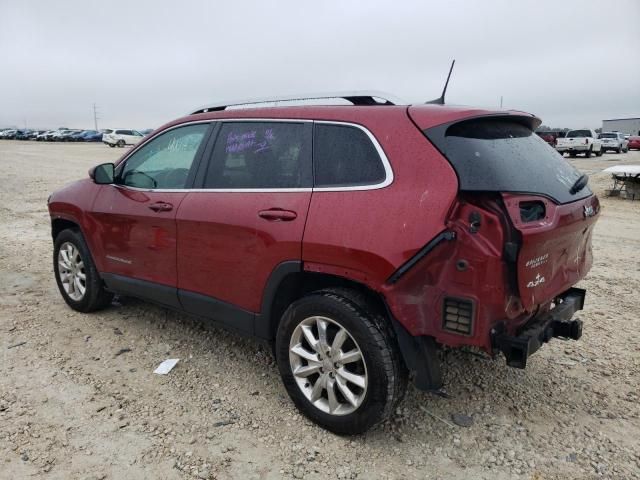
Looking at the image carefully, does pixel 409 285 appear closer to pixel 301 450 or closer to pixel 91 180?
pixel 301 450

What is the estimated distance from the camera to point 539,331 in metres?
2.64

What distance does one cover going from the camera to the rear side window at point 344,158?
273 centimetres

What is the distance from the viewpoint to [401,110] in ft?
9.08

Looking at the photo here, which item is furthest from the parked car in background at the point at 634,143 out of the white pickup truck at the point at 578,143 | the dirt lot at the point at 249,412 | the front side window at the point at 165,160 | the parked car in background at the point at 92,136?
the parked car in background at the point at 92,136

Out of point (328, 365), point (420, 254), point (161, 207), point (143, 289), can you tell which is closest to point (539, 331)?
point (420, 254)

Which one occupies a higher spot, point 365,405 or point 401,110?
point 401,110

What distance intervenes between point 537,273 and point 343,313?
998mm

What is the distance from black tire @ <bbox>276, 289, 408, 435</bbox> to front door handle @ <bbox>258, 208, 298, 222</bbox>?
1.50ft

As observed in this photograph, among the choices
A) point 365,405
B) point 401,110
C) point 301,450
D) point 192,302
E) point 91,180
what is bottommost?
point 301,450

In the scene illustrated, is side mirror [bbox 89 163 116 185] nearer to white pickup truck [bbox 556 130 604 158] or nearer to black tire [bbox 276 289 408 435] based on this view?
black tire [bbox 276 289 408 435]

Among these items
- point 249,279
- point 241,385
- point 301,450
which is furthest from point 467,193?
point 241,385

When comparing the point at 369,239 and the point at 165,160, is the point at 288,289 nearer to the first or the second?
the point at 369,239

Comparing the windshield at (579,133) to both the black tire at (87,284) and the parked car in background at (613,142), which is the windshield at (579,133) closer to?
the parked car in background at (613,142)

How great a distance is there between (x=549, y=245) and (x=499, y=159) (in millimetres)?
496
